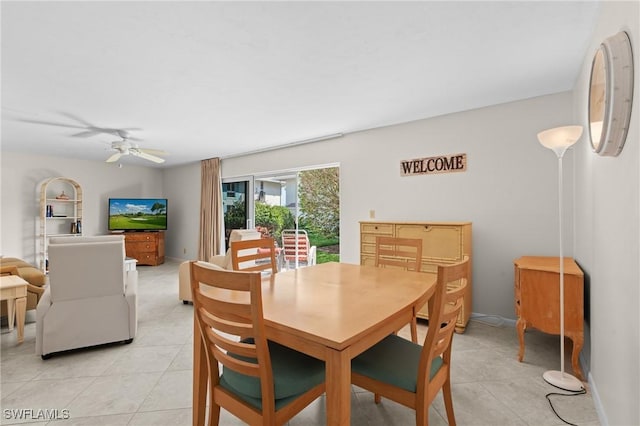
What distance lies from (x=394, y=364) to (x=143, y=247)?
6.81 metres

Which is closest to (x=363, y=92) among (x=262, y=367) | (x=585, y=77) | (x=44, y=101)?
(x=585, y=77)

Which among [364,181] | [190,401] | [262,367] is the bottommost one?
[190,401]

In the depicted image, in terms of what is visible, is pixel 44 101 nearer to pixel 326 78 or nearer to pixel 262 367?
pixel 326 78

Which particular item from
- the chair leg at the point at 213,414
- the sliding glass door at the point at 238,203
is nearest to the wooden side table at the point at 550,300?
the chair leg at the point at 213,414

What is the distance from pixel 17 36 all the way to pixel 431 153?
3.82 m

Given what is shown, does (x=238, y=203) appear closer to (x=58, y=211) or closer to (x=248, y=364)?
(x=58, y=211)

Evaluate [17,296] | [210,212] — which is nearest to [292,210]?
[210,212]

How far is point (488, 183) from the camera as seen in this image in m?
3.21

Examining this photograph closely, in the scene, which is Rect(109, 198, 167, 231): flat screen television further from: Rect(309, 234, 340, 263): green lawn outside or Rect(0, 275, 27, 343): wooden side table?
Rect(0, 275, 27, 343): wooden side table

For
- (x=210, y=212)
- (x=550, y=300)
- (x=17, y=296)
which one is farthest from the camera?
(x=210, y=212)

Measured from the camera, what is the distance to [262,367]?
41.7 inches

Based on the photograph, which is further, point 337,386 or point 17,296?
point 17,296

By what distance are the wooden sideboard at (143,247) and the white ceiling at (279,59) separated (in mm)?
3338

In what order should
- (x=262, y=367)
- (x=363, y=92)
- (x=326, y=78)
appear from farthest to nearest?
(x=363, y=92) < (x=326, y=78) < (x=262, y=367)
